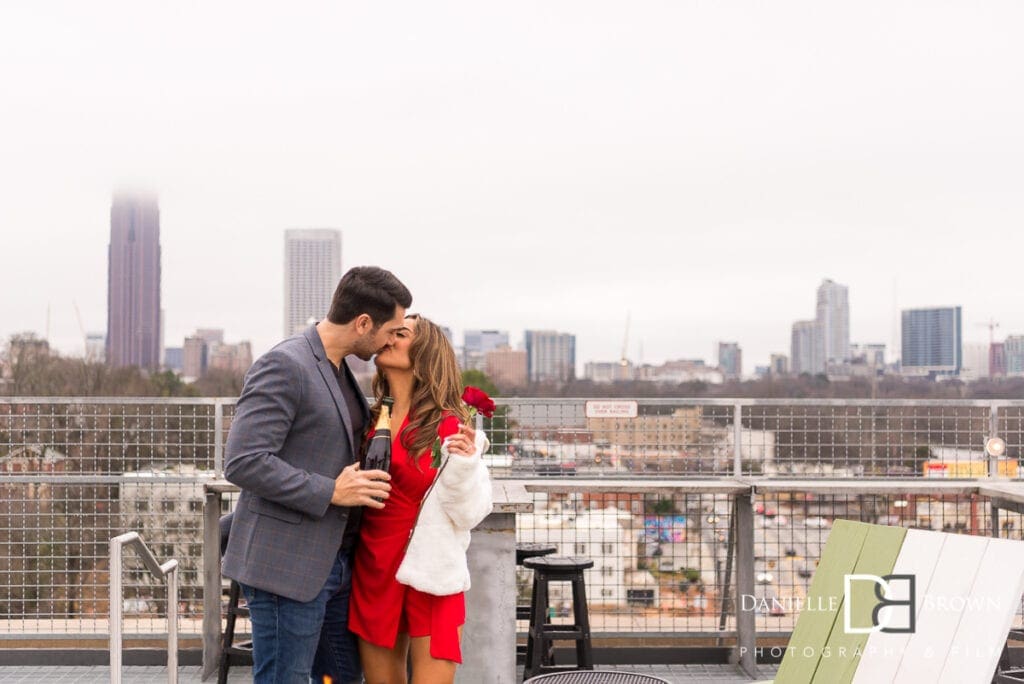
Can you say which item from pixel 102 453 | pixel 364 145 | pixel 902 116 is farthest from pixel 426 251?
pixel 102 453

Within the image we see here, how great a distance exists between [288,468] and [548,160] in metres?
50.0

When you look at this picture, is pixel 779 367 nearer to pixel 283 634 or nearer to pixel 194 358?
pixel 194 358

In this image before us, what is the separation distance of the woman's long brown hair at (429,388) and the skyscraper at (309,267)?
4080cm

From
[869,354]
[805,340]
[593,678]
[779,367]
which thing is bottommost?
[593,678]

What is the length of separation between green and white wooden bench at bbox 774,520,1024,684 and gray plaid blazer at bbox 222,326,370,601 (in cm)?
157

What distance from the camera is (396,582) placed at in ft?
10.4

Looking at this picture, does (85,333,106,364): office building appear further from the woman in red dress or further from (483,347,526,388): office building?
the woman in red dress

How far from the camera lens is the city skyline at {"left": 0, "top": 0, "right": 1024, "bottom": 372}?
2462 centimetres

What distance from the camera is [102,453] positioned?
6.11m

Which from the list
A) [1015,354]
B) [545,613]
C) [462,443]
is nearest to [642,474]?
[545,613]

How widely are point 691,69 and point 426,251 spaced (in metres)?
23.6

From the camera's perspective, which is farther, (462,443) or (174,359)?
(174,359)

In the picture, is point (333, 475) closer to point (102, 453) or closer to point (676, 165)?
point (102, 453)

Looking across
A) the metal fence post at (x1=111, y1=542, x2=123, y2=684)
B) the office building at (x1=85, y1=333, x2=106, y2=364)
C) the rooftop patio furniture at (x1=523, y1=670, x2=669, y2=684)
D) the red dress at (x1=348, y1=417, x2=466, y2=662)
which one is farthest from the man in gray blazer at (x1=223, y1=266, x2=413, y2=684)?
the office building at (x1=85, y1=333, x2=106, y2=364)
